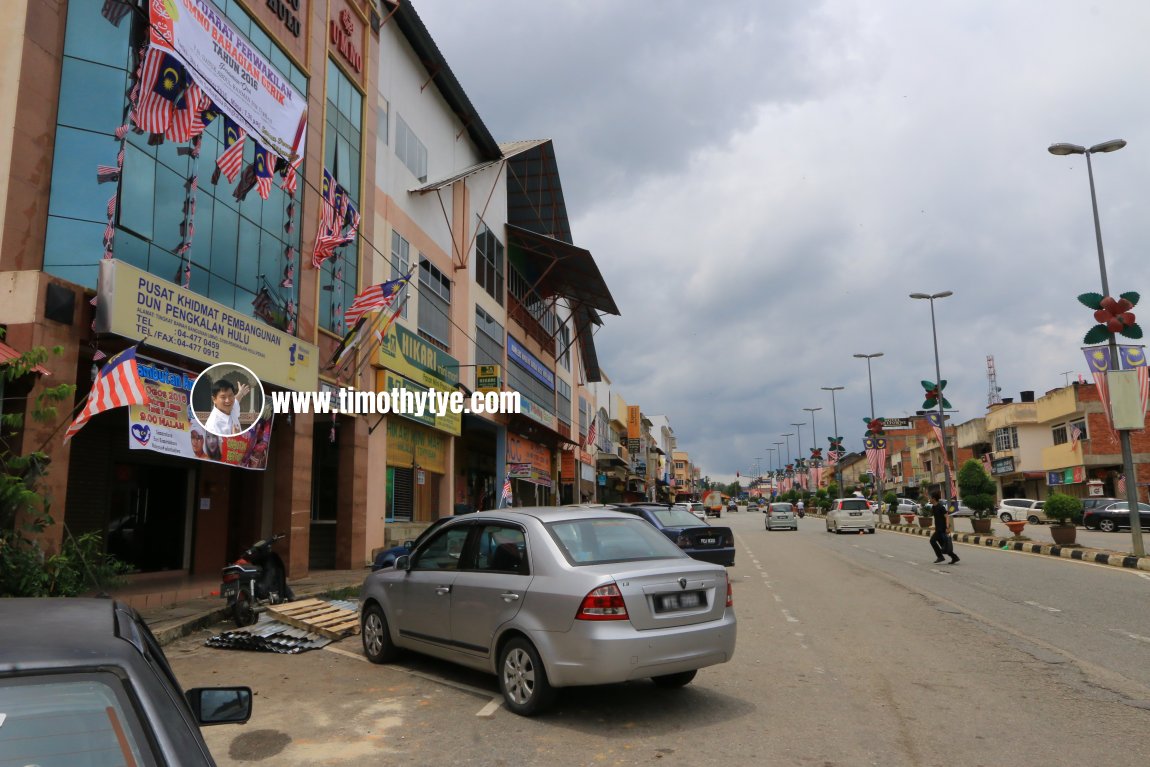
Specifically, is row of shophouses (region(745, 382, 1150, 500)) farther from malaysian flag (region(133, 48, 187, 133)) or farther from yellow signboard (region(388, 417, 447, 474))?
malaysian flag (region(133, 48, 187, 133))

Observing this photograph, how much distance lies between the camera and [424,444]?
2338 centimetres

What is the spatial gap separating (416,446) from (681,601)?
17.1 metres

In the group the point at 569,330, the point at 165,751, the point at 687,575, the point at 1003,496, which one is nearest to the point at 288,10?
the point at 687,575

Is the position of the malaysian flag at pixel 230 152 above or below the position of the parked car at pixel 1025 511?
above

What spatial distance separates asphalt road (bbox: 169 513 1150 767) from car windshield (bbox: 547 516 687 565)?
1.17 m

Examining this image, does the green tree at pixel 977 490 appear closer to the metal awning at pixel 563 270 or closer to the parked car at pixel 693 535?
the metal awning at pixel 563 270

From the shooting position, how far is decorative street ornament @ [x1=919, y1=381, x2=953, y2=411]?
39.7 metres

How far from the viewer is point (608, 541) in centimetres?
685

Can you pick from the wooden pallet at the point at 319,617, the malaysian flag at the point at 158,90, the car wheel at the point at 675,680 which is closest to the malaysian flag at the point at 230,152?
the malaysian flag at the point at 158,90

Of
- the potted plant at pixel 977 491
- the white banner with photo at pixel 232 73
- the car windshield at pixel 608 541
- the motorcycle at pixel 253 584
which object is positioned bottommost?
the motorcycle at pixel 253 584

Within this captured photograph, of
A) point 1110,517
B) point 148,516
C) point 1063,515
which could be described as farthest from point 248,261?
point 1110,517

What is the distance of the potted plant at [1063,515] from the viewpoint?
23.7 m

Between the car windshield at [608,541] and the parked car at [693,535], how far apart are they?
734 cm

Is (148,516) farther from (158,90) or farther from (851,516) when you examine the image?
(851,516)
